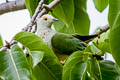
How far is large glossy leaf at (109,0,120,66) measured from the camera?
30.2 inches

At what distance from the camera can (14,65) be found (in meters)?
0.89

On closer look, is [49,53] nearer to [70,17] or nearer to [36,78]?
[36,78]

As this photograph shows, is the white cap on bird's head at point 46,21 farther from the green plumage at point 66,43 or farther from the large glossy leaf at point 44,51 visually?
the large glossy leaf at point 44,51

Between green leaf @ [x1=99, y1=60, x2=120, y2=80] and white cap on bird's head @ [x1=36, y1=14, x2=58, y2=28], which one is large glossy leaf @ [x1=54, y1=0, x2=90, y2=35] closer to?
white cap on bird's head @ [x1=36, y1=14, x2=58, y2=28]

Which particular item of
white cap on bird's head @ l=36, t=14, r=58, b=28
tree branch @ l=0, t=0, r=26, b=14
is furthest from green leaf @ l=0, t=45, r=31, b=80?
white cap on bird's head @ l=36, t=14, r=58, b=28

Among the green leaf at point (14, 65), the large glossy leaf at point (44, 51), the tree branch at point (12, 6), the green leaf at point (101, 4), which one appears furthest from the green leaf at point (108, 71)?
the tree branch at point (12, 6)

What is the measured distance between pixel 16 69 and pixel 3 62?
58 millimetres

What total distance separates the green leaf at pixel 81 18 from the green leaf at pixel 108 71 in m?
0.49

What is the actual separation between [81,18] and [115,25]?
27.3 inches

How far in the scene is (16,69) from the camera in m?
0.87

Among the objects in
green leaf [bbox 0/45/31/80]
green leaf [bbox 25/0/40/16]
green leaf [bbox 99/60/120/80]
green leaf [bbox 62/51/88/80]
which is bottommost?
green leaf [bbox 99/60/120/80]

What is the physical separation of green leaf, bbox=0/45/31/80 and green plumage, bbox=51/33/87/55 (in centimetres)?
58

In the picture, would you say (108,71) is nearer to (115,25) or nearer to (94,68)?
(94,68)

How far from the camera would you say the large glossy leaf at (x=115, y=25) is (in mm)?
767
